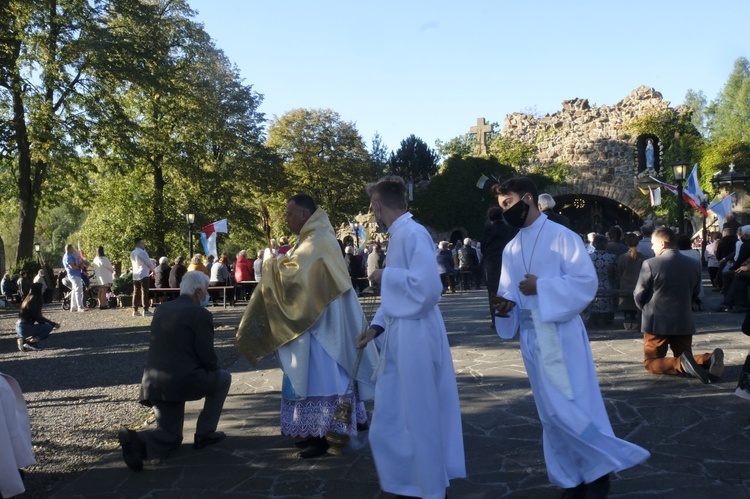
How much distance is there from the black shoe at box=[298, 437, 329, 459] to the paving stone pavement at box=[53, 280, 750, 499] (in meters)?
0.09

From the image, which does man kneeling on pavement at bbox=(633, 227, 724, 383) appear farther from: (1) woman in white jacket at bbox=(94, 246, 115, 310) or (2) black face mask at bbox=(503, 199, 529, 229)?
(1) woman in white jacket at bbox=(94, 246, 115, 310)

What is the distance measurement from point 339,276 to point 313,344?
532mm

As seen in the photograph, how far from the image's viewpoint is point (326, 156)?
47.1 metres

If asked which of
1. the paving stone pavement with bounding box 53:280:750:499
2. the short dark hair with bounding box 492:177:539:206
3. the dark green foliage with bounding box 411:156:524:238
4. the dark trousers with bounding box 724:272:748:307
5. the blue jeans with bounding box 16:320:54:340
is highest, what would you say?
the dark green foliage with bounding box 411:156:524:238

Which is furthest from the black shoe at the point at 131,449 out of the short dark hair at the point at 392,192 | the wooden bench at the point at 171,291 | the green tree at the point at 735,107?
the green tree at the point at 735,107

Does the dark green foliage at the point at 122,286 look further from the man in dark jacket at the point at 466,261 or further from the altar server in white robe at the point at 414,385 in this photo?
the altar server in white robe at the point at 414,385

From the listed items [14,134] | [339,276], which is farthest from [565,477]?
[14,134]

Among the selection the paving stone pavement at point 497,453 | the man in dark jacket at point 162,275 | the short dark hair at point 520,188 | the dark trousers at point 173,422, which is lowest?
the paving stone pavement at point 497,453

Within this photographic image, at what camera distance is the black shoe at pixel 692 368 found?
24.1 feet

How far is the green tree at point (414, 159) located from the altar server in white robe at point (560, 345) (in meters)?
38.7

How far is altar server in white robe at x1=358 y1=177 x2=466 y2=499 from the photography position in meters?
4.27

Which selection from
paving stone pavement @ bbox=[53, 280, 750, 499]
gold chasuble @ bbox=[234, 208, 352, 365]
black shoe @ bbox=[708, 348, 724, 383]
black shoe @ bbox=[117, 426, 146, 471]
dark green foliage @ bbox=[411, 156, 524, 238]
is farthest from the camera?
dark green foliage @ bbox=[411, 156, 524, 238]

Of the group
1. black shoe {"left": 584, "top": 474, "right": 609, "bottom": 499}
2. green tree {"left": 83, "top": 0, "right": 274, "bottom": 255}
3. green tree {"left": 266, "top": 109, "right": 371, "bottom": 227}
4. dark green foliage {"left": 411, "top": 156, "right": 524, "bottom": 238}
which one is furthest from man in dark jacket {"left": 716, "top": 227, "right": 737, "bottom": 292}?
green tree {"left": 266, "top": 109, "right": 371, "bottom": 227}

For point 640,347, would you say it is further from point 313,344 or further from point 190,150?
point 190,150
